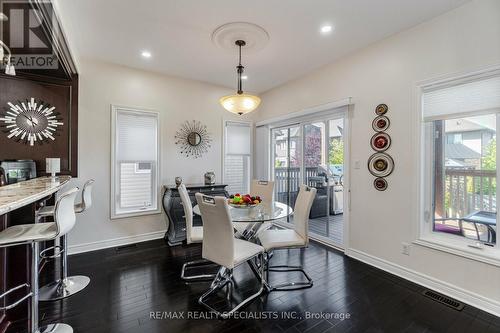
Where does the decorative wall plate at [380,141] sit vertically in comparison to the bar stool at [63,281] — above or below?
above

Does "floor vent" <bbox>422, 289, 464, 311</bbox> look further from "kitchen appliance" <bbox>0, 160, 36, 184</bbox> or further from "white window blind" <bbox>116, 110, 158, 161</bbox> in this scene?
"kitchen appliance" <bbox>0, 160, 36, 184</bbox>

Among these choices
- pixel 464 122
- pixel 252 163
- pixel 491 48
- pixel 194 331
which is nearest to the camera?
pixel 194 331

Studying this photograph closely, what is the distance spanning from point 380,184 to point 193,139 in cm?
321

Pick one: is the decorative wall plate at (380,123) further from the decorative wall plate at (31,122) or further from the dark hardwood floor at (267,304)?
the decorative wall plate at (31,122)

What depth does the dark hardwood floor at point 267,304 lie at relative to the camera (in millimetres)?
2029

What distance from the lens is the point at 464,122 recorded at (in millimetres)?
2531

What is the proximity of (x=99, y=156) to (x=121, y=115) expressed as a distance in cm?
75

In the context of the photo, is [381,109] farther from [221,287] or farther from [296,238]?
[221,287]

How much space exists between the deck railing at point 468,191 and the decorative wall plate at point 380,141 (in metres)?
0.68

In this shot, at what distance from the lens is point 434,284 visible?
8.49ft

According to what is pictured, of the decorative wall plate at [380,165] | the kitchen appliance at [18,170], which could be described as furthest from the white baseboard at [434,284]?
the kitchen appliance at [18,170]

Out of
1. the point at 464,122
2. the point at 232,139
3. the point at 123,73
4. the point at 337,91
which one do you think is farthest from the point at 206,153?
the point at 464,122

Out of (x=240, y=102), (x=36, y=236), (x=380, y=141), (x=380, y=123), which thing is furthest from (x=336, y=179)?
(x=36, y=236)

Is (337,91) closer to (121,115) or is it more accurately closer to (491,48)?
(491,48)
